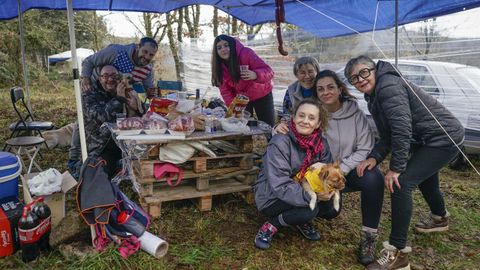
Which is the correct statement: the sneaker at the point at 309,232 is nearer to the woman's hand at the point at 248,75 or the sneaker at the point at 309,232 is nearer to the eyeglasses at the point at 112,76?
the woman's hand at the point at 248,75

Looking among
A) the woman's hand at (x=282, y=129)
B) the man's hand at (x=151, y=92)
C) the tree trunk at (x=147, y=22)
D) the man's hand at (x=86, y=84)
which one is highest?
the tree trunk at (x=147, y=22)

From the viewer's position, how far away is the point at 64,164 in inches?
189

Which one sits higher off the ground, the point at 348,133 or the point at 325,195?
the point at 348,133

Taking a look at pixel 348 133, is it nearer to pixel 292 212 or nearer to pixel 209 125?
pixel 292 212

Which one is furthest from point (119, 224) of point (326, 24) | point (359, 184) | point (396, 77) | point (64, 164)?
point (326, 24)

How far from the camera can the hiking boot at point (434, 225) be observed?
3080 mm

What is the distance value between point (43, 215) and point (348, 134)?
90.8 inches

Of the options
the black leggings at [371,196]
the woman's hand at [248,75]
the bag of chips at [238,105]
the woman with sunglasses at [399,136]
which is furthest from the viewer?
the woman's hand at [248,75]

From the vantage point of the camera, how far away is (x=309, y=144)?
2.58 metres

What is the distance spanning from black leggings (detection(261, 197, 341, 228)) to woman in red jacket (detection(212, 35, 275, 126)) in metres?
1.94

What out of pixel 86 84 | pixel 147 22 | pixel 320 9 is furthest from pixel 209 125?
pixel 147 22

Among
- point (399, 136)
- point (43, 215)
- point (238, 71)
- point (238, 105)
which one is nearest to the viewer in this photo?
point (399, 136)

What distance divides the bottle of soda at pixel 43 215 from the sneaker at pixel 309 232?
6.32ft

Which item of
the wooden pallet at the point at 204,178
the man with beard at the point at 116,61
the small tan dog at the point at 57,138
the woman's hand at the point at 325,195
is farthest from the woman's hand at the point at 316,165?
the small tan dog at the point at 57,138
